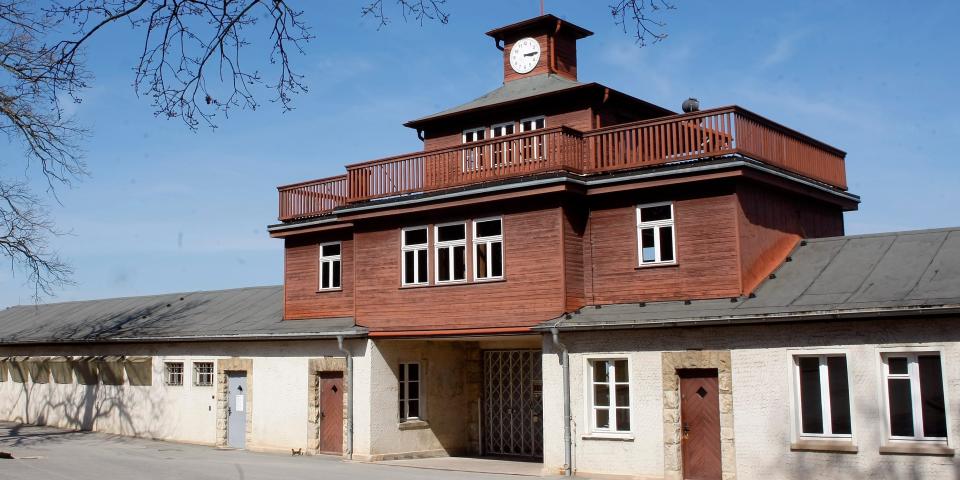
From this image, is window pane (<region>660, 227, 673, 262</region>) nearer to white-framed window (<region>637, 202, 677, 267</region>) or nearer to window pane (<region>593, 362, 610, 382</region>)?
white-framed window (<region>637, 202, 677, 267</region>)

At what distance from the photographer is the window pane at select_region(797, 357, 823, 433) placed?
16.5m

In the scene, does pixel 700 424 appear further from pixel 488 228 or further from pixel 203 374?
pixel 203 374

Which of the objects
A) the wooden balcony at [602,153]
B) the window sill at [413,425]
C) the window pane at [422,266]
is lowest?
the window sill at [413,425]

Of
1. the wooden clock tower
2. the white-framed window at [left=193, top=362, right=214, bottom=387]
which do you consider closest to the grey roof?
the wooden clock tower

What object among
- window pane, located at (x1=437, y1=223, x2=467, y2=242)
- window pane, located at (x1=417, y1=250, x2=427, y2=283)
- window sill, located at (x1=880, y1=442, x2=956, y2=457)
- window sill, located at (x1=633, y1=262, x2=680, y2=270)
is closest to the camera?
window sill, located at (x1=880, y1=442, x2=956, y2=457)

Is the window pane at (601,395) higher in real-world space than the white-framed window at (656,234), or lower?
lower

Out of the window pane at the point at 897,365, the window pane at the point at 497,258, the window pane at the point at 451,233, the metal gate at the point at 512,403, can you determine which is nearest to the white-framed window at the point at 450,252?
the window pane at the point at 451,233

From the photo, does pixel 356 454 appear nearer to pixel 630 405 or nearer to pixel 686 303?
pixel 630 405

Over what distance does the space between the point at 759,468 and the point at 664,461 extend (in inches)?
70.0

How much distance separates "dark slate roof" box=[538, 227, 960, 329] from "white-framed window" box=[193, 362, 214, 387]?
11.4 metres

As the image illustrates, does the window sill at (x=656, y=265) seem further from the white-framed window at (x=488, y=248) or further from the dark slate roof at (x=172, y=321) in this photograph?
the dark slate roof at (x=172, y=321)

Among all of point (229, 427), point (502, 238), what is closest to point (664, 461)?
point (502, 238)

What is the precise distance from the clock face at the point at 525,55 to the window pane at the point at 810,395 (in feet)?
38.6

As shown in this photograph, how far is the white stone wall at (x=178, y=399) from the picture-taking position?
24.6m
